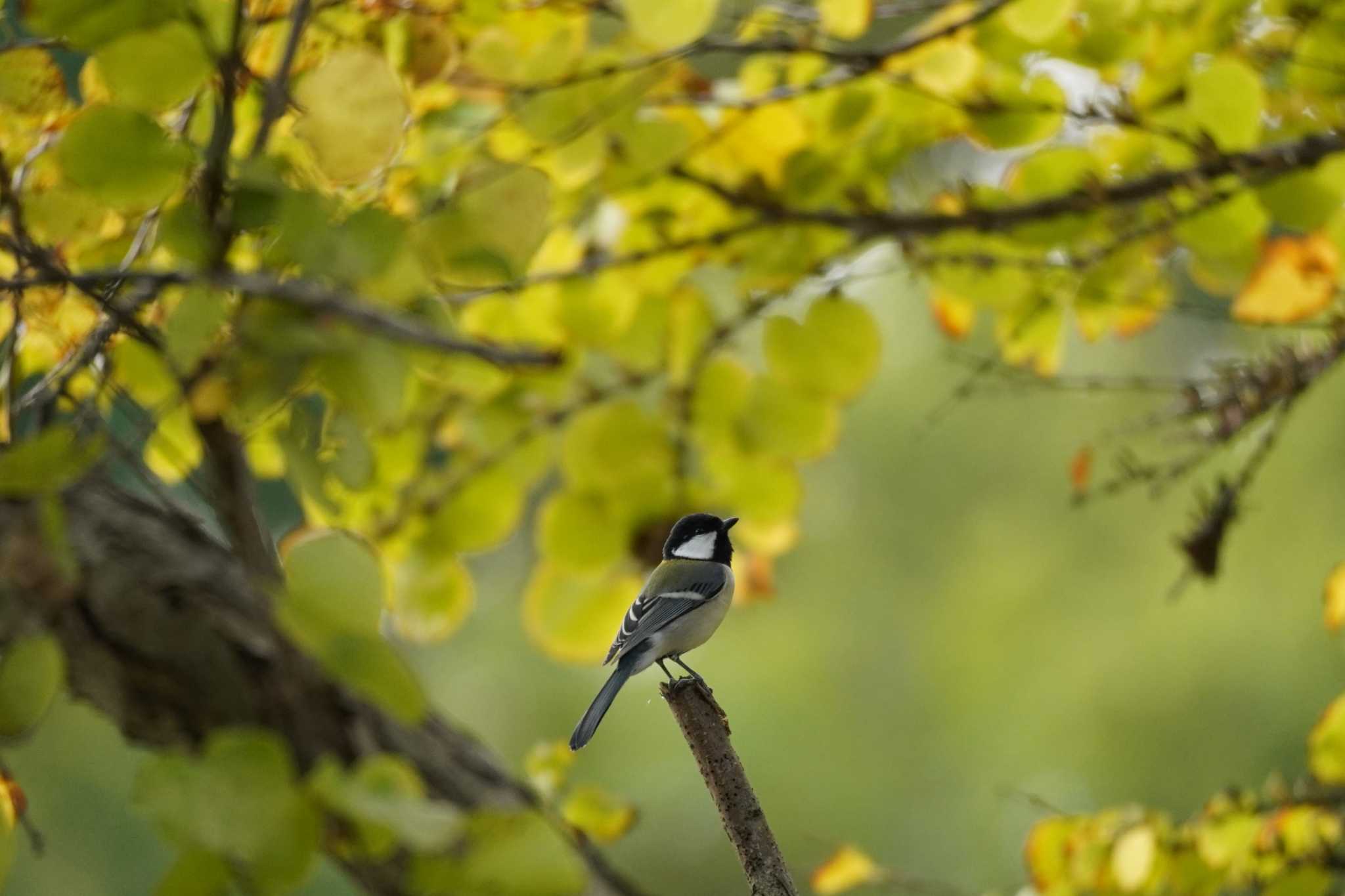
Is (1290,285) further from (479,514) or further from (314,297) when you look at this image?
(314,297)

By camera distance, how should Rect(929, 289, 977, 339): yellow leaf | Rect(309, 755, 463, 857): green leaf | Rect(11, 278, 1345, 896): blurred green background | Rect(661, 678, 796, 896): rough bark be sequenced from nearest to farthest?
Rect(309, 755, 463, 857): green leaf < Rect(661, 678, 796, 896): rough bark < Rect(929, 289, 977, 339): yellow leaf < Rect(11, 278, 1345, 896): blurred green background

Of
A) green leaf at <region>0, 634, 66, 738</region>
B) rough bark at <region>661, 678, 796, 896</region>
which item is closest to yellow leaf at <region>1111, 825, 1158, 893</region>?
rough bark at <region>661, 678, 796, 896</region>

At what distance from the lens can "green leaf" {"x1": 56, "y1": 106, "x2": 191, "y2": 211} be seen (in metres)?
0.73

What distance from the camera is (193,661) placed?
2.24 ft

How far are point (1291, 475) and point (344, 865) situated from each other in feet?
17.6

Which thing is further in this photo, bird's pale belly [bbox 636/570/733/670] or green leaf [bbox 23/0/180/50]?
bird's pale belly [bbox 636/570/733/670]

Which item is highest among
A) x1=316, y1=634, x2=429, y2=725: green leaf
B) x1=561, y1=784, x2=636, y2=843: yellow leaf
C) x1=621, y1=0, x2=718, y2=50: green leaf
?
x1=621, y1=0, x2=718, y2=50: green leaf

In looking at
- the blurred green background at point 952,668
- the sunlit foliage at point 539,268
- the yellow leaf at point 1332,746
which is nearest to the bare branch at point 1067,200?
the sunlit foliage at point 539,268

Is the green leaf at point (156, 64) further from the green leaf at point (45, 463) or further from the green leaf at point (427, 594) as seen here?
the green leaf at point (427, 594)

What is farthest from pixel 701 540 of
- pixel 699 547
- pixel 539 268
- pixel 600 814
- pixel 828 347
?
pixel 539 268

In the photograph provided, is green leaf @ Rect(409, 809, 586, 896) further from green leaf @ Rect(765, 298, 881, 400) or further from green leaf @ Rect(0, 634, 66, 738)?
green leaf @ Rect(765, 298, 881, 400)

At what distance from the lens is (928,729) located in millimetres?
6207

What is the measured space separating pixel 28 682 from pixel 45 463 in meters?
0.11

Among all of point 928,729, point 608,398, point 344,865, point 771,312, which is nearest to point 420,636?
point 608,398
